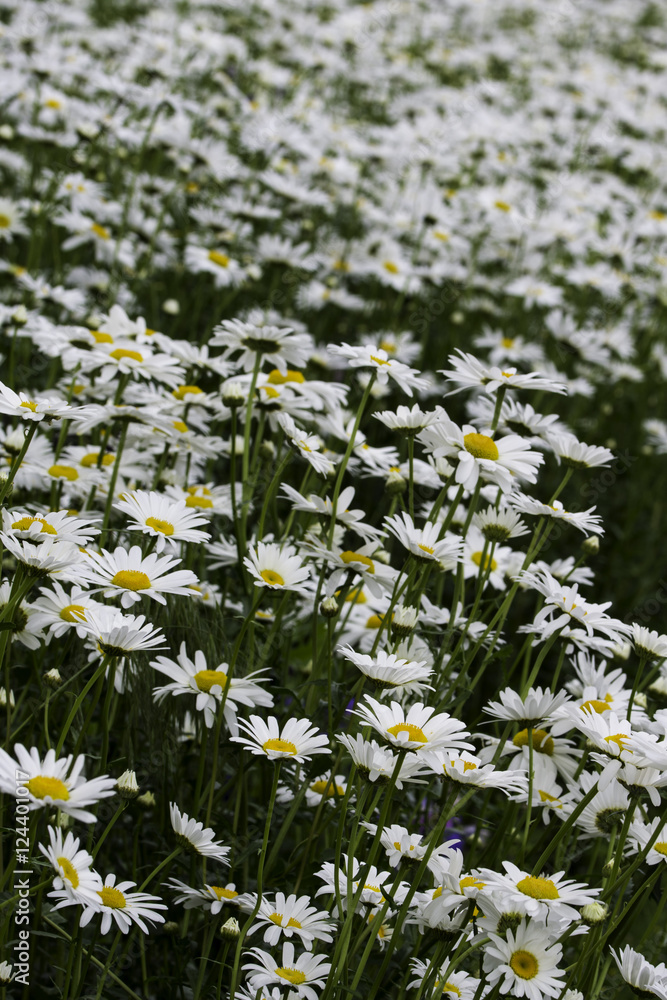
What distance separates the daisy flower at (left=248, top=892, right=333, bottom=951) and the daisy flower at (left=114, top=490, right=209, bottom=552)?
620 mm

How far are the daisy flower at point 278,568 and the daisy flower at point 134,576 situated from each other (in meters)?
0.22

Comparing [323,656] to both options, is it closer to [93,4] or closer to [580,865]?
[580,865]

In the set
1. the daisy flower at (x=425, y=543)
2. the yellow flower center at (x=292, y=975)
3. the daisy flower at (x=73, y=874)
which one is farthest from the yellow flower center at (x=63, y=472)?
the yellow flower center at (x=292, y=975)

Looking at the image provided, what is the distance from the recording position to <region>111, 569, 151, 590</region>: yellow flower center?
5.40 ft

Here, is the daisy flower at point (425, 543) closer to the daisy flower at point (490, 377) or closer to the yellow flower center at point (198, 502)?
the daisy flower at point (490, 377)

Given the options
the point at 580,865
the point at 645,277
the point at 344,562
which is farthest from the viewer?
the point at 645,277

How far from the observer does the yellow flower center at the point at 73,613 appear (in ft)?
5.51

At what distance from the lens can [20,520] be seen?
67.2 inches

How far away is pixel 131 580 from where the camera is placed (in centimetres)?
166

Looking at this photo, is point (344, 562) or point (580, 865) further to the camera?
point (580, 865)

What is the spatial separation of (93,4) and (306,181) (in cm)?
409

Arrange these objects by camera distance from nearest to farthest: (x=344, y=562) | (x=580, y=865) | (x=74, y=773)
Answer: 1. (x=74, y=773)
2. (x=344, y=562)
3. (x=580, y=865)

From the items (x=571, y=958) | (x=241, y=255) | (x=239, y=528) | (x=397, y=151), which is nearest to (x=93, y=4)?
(x=397, y=151)

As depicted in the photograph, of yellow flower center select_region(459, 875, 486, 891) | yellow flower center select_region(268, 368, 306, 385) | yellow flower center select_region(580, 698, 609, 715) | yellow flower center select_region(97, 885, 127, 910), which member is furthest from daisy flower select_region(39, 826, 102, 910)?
yellow flower center select_region(268, 368, 306, 385)
